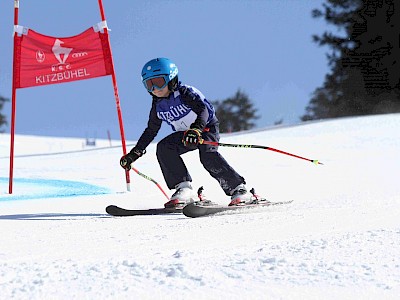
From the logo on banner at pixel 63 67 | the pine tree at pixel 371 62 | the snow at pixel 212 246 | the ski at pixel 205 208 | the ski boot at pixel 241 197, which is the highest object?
the pine tree at pixel 371 62

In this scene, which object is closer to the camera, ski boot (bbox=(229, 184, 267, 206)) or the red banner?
ski boot (bbox=(229, 184, 267, 206))

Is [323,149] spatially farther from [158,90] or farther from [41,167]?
[158,90]

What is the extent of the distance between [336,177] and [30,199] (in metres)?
3.28

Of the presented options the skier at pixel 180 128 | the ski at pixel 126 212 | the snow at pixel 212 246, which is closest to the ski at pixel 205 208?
the snow at pixel 212 246

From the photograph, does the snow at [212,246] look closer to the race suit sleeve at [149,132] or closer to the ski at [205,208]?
the ski at [205,208]

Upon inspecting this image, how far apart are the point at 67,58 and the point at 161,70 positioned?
2478 millimetres

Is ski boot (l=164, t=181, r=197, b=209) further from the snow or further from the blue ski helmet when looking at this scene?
the blue ski helmet

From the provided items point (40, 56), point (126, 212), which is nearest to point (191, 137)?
point (126, 212)

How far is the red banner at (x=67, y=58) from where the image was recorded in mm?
6191

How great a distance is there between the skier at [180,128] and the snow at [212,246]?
359 mm

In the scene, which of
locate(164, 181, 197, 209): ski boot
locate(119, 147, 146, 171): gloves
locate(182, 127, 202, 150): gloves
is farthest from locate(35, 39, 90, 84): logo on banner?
locate(182, 127, 202, 150): gloves

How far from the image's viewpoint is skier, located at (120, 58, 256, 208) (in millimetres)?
4047

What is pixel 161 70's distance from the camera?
158 inches

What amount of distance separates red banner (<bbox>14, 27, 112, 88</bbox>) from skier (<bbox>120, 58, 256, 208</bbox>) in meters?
2.19
